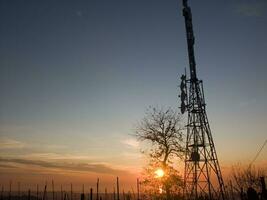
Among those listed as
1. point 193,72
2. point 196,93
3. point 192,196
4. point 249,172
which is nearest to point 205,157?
point 192,196

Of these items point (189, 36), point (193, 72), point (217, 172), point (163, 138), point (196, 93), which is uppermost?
point (189, 36)

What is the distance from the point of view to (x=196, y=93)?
32812 mm

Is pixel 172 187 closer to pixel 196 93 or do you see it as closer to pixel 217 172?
pixel 217 172

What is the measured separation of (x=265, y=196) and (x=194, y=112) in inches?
528

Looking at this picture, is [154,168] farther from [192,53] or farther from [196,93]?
[192,53]

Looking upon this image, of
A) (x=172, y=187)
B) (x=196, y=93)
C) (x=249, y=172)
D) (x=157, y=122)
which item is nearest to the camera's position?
(x=196, y=93)

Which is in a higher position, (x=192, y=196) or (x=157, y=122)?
(x=157, y=122)

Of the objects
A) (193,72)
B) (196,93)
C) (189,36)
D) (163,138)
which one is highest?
(189,36)

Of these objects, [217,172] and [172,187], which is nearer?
[217,172]

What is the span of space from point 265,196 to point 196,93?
568 inches

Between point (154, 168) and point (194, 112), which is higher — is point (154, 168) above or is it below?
below

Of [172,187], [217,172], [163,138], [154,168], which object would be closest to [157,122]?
[163,138]

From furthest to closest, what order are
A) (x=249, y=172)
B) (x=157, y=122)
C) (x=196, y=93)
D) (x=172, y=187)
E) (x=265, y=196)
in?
(x=249, y=172), (x=157, y=122), (x=172, y=187), (x=196, y=93), (x=265, y=196)

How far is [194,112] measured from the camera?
32594 millimetres
